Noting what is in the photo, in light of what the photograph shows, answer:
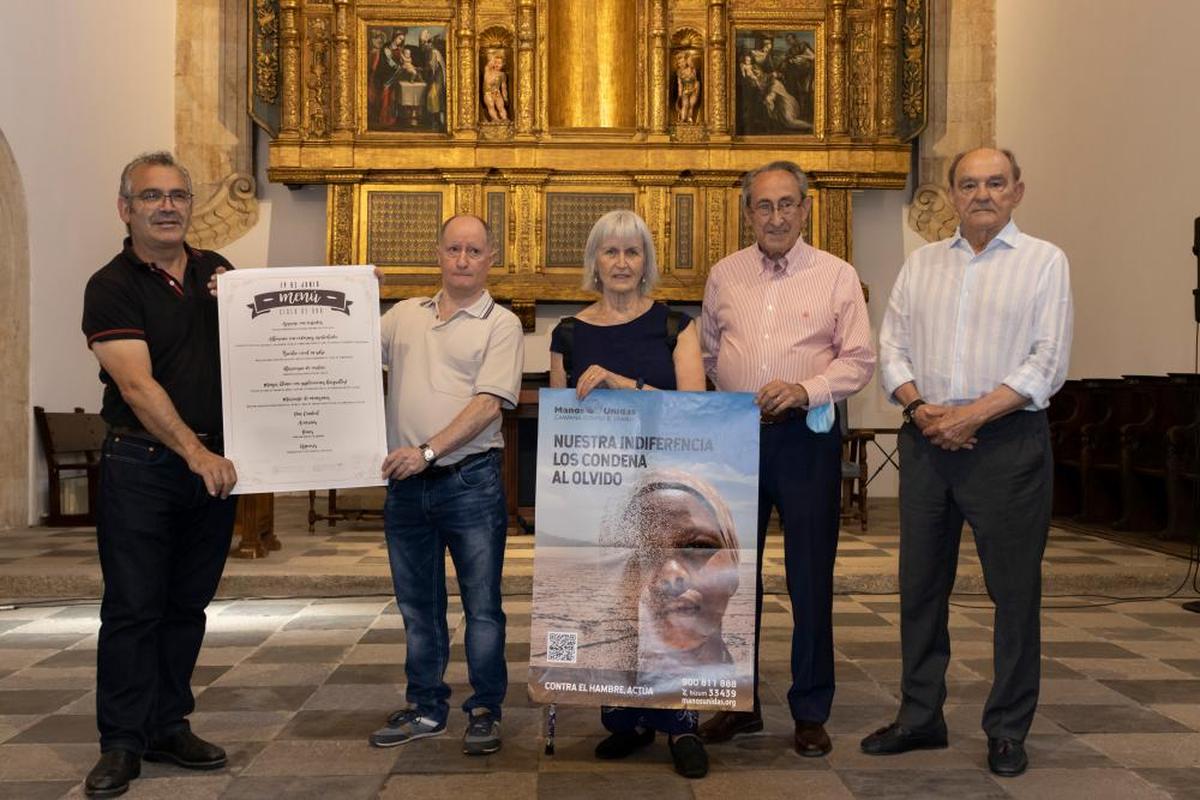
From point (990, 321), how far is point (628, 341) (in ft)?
3.38

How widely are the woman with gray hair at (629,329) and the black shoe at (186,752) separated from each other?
4.59 ft

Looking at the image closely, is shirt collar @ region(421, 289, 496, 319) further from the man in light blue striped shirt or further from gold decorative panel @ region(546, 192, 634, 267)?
gold decorative panel @ region(546, 192, 634, 267)

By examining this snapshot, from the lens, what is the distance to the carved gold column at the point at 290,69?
36.6 ft

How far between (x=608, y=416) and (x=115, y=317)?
4.42ft

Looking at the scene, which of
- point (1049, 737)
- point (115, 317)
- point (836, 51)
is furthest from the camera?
point (836, 51)

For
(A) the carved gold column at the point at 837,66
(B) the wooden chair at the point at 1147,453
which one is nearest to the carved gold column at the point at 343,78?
(A) the carved gold column at the point at 837,66

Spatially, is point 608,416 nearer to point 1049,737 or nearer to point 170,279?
point 170,279

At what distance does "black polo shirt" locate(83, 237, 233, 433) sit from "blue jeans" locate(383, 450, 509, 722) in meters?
0.61

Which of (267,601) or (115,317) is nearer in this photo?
(115,317)

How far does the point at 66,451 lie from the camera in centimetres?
964

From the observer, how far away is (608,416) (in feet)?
11.8

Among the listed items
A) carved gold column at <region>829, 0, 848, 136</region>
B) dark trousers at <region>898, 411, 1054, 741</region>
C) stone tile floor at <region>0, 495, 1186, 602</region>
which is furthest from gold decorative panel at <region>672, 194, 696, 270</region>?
dark trousers at <region>898, 411, 1054, 741</region>

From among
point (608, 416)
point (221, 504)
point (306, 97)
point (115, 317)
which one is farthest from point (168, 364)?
point (306, 97)

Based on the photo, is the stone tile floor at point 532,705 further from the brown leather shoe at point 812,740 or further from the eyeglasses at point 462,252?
the eyeglasses at point 462,252
